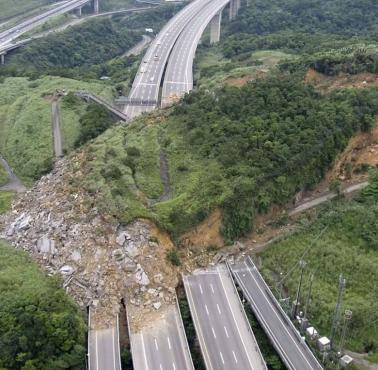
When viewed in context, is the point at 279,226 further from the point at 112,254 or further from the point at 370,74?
the point at 370,74

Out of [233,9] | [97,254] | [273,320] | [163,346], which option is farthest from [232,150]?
[233,9]

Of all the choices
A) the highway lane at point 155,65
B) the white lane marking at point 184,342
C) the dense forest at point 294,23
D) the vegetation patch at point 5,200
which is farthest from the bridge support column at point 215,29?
the white lane marking at point 184,342

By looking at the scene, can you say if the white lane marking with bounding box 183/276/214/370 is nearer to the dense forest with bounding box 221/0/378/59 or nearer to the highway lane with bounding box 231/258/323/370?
the highway lane with bounding box 231/258/323/370

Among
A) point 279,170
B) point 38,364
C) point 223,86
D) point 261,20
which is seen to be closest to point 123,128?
point 223,86

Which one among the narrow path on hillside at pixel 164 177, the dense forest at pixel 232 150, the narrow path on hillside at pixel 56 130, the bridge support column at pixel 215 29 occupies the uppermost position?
the dense forest at pixel 232 150

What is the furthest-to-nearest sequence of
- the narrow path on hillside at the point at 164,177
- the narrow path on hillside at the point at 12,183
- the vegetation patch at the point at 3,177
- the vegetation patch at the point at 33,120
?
the vegetation patch at the point at 33,120
the vegetation patch at the point at 3,177
the narrow path on hillside at the point at 12,183
the narrow path on hillside at the point at 164,177

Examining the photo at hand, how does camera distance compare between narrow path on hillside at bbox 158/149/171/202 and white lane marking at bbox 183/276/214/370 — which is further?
narrow path on hillside at bbox 158/149/171/202

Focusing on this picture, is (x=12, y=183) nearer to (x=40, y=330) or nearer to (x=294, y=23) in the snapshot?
(x=40, y=330)

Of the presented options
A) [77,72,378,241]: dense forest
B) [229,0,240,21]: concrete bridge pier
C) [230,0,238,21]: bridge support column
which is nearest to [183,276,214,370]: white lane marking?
[77,72,378,241]: dense forest

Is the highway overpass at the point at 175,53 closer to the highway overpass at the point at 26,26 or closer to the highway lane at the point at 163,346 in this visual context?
the highway overpass at the point at 26,26
